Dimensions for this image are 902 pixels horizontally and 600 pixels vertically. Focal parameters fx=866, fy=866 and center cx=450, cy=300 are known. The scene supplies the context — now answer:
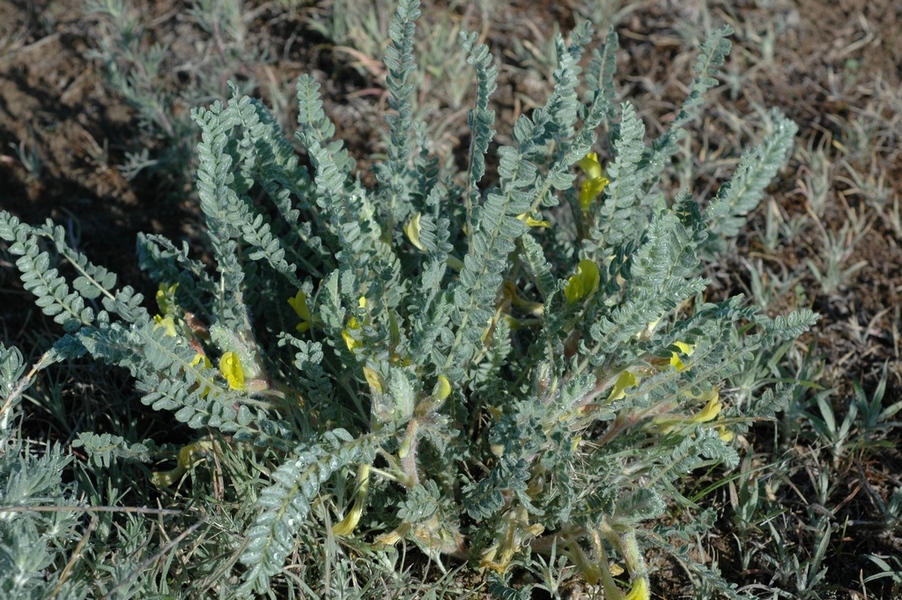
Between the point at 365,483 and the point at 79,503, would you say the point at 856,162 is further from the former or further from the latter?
the point at 79,503

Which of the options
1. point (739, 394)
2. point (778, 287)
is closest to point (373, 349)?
point (739, 394)

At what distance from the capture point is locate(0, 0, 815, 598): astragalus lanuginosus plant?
1.91 metres

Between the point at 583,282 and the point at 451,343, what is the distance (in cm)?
37

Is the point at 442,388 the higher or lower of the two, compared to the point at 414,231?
lower

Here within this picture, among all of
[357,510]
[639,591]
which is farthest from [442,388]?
[639,591]

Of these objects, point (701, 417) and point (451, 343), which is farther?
point (701, 417)

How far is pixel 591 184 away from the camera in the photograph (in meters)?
2.33

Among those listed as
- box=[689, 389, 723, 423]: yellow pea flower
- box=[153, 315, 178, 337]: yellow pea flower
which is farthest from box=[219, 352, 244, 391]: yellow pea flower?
box=[689, 389, 723, 423]: yellow pea flower

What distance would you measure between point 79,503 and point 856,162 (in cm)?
291

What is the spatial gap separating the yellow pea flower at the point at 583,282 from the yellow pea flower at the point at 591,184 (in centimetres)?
28

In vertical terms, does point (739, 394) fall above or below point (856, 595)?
above

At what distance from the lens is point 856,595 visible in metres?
2.27

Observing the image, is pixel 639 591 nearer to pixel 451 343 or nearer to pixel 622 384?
pixel 622 384

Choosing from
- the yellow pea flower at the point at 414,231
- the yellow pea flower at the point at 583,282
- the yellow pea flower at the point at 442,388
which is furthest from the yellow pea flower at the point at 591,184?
the yellow pea flower at the point at 442,388
